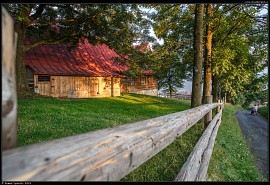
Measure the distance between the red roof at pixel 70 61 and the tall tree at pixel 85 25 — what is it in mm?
4840

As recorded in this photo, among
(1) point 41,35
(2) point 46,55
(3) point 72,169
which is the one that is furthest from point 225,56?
(2) point 46,55

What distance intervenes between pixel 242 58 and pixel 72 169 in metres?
15.5

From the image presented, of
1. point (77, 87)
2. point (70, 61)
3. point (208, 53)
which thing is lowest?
point (77, 87)

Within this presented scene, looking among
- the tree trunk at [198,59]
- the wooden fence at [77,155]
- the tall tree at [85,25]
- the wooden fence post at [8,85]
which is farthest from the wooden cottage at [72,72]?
the wooden fence post at [8,85]

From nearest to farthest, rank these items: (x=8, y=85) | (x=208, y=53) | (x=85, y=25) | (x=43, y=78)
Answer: (x=8, y=85), (x=208, y=53), (x=85, y=25), (x=43, y=78)

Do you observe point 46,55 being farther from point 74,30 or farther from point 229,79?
point 229,79

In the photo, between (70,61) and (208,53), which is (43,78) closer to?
(70,61)

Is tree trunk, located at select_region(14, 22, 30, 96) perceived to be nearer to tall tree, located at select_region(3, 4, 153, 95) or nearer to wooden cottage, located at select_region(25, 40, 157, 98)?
tall tree, located at select_region(3, 4, 153, 95)

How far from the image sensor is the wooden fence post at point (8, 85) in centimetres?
114

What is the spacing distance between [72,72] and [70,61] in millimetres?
2186

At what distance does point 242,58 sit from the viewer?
49.2 feet

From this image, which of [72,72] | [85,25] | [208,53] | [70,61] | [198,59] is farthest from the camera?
[70,61]

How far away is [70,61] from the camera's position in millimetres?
25188

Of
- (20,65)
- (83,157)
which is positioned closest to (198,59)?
(83,157)
